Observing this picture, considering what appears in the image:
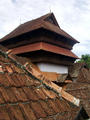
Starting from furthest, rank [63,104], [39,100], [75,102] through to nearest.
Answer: [75,102] → [63,104] → [39,100]

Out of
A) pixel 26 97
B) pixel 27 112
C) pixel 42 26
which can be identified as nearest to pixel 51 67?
pixel 42 26

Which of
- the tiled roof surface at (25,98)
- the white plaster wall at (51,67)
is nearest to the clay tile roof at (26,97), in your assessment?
the tiled roof surface at (25,98)

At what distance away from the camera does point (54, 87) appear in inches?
100

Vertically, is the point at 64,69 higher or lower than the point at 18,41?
lower

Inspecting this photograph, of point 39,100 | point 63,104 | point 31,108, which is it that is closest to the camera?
point 31,108

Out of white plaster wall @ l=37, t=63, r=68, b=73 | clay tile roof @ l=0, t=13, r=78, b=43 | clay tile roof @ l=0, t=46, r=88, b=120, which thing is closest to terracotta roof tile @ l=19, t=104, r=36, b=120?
clay tile roof @ l=0, t=46, r=88, b=120

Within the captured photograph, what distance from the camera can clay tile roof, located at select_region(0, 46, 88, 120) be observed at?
1624 mm

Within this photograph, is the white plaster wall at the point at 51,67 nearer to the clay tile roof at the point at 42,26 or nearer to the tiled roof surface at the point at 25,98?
the clay tile roof at the point at 42,26

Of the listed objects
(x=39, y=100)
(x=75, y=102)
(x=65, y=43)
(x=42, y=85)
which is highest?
(x=65, y=43)

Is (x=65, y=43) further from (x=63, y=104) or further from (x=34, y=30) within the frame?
(x=63, y=104)

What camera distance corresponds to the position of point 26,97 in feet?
6.18

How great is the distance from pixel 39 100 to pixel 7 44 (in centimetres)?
708

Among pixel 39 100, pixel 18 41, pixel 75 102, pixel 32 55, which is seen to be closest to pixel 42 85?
pixel 39 100

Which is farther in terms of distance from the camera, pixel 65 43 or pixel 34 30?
pixel 65 43
